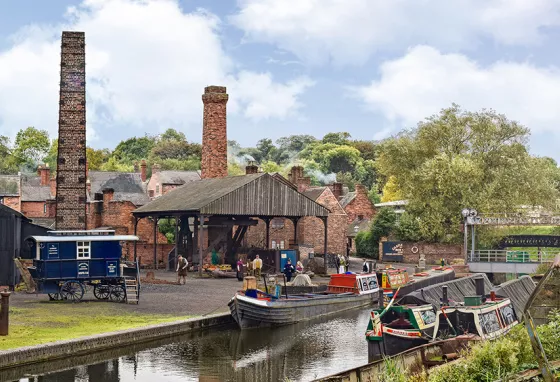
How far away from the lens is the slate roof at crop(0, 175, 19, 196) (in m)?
68.8

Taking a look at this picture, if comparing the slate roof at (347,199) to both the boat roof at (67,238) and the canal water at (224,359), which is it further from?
the canal water at (224,359)

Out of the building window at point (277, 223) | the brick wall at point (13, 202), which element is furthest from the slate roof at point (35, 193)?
the building window at point (277, 223)

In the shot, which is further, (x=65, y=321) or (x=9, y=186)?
(x=9, y=186)

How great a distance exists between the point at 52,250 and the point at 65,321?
581 cm

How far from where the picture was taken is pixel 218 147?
192 ft

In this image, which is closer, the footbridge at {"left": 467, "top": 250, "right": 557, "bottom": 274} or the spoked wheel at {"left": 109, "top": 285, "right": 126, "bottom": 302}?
the spoked wheel at {"left": 109, "top": 285, "right": 126, "bottom": 302}

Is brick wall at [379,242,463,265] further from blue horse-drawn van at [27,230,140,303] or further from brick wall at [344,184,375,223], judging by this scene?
blue horse-drawn van at [27,230,140,303]

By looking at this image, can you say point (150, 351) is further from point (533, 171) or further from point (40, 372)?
point (533, 171)

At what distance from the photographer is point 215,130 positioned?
58188 millimetres

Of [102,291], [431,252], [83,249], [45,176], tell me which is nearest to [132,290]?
[102,291]

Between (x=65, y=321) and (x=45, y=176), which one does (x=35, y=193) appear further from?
(x=65, y=321)

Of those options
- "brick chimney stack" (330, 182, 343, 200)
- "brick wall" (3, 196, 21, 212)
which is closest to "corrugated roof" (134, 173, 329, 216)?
"brick chimney stack" (330, 182, 343, 200)

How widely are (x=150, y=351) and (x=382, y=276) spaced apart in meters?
18.2

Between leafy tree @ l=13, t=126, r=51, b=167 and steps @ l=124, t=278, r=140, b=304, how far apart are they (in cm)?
9083
